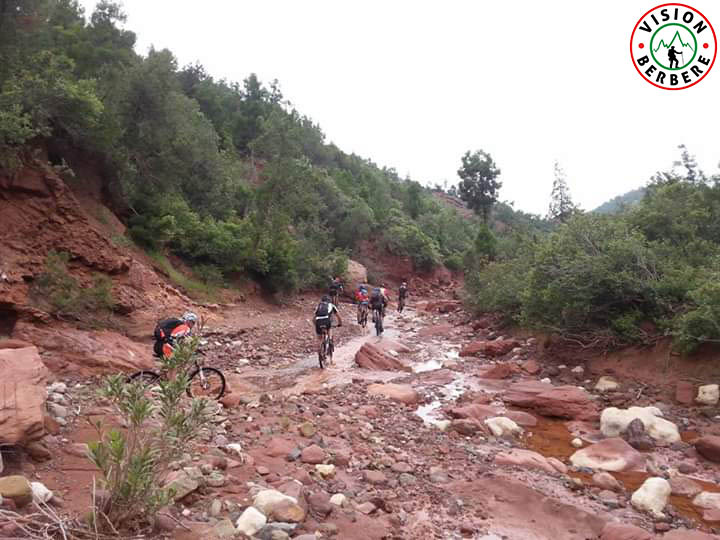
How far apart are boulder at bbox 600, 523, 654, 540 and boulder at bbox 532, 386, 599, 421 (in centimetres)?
417

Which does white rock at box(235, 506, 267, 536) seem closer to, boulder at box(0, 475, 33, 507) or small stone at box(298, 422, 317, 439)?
boulder at box(0, 475, 33, 507)

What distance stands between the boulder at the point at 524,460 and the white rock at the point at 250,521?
357 centimetres

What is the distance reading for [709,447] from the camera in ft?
22.0

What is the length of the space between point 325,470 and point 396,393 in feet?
13.4

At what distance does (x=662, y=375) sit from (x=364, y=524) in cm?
824

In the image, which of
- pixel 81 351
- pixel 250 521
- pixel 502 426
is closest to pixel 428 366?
pixel 502 426

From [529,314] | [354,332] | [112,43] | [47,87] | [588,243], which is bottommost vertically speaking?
[354,332]

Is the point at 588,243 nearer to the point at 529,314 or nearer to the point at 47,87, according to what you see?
the point at 529,314

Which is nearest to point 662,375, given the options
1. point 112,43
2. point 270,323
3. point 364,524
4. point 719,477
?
point 719,477

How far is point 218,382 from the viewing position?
315 inches

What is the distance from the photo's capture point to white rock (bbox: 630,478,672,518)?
16.9 feet

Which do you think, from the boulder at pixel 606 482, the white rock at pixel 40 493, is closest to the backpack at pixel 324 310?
the boulder at pixel 606 482

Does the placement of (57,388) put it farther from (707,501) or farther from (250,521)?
(707,501)

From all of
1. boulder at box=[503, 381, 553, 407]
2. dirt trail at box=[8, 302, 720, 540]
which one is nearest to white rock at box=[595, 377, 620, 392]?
dirt trail at box=[8, 302, 720, 540]
